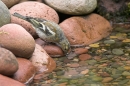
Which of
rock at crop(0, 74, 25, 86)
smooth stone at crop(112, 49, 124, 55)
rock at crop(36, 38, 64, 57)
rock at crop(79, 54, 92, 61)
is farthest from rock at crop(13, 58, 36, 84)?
smooth stone at crop(112, 49, 124, 55)

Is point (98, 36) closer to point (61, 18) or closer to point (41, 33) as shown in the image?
point (61, 18)

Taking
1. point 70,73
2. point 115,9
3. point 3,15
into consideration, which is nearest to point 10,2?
point 3,15

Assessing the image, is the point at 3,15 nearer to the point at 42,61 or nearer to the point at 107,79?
the point at 42,61

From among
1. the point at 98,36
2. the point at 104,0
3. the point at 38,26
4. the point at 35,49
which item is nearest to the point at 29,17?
the point at 38,26

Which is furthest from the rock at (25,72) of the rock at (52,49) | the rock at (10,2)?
the rock at (10,2)

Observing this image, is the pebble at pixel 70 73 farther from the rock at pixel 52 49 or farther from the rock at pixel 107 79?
the rock at pixel 52 49

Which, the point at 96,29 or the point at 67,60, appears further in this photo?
the point at 96,29

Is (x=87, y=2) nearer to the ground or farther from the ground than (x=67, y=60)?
farther from the ground
